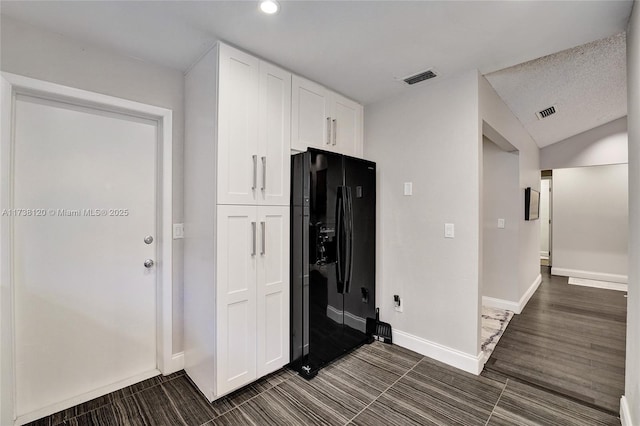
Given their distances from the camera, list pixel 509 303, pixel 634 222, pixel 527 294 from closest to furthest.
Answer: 1. pixel 634 222
2. pixel 509 303
3. pixel 527 294

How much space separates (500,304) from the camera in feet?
12.7

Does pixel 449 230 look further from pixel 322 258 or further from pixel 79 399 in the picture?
pixel 79 399

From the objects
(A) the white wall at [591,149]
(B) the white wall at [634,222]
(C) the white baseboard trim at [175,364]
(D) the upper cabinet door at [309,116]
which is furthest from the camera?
(A) the white wall at [591,149]

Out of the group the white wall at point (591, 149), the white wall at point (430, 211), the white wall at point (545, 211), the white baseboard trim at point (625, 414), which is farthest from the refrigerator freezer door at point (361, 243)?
the white wall at point (545, 211)

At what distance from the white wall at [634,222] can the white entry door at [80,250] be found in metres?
3.10

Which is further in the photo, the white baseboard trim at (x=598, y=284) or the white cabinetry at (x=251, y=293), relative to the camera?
the white baseboard trim at (x=598, y=284)

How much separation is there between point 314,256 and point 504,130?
2.50 metres

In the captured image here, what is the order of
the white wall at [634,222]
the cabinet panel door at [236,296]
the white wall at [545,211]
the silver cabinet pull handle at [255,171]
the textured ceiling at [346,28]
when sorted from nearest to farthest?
the white wall at [634,222], the textured ceiling at [346,28], the cabinet panel door at [236,296], the silver cabinet pull handle at [255,171], the white wall at [545,211]

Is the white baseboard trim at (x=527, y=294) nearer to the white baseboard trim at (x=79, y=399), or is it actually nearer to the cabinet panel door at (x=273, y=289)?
the cabinet panel door at (x=273, y=289)

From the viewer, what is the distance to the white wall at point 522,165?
8.56ft

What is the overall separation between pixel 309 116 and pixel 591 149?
5.26 metres

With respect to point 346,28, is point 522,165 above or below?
below

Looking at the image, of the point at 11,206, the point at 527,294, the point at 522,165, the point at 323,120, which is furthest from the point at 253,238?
the point at 527,294

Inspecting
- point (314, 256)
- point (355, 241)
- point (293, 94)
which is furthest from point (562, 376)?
point (293, 94)
